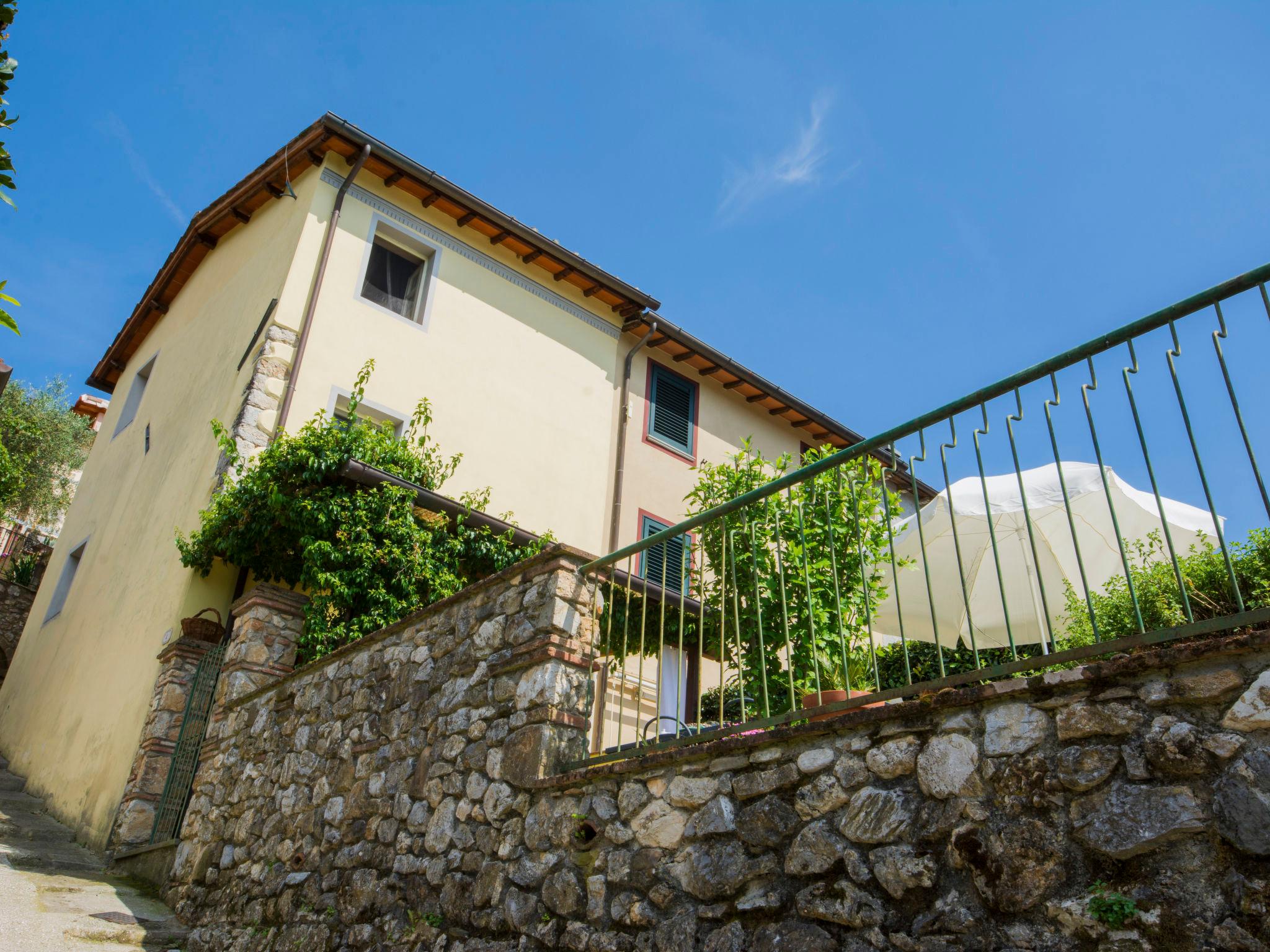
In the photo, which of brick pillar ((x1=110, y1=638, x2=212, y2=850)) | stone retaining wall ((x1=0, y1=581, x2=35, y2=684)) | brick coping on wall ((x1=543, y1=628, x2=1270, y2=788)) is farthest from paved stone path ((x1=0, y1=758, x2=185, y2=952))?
stone retaining wall ((x1=0, y1=581, x2=35, y2=684))

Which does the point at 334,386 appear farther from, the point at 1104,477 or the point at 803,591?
the point at 1104,477

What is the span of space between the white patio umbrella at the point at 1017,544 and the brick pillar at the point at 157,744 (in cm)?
612

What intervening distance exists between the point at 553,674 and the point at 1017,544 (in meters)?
4.87

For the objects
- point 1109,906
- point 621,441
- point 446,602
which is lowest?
point 1109,906

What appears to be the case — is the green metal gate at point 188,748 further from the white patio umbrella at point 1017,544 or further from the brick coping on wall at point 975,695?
the white patio umbrella at point 1017,544

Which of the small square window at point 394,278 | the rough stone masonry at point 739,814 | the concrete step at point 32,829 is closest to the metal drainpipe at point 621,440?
the small square window at point 394,278

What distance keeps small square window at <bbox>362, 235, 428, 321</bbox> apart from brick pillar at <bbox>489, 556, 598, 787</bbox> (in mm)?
7290

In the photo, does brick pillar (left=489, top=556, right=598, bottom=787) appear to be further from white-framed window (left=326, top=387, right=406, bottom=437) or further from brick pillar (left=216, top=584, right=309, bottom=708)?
white-framed window (left=326, top=387, right=406, bottom=437)

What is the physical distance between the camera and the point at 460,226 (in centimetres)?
1230

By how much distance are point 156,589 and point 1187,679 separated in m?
9.62

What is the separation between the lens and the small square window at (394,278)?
1147 centimetres

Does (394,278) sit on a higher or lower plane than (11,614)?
higher

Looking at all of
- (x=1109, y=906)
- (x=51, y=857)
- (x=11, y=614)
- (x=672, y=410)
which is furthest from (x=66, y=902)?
(x=11, y=614)

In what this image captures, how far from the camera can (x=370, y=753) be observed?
582 centimetres
